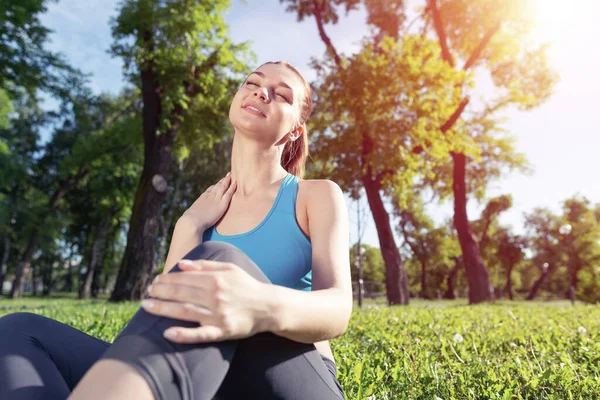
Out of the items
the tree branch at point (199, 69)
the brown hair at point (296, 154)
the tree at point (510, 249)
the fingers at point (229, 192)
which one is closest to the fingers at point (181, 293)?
the fingers at point (229, 192)

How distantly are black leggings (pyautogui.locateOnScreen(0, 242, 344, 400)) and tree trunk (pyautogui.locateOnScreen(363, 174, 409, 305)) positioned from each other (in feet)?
47.7

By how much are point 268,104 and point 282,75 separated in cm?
20

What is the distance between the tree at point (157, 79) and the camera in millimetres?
13359

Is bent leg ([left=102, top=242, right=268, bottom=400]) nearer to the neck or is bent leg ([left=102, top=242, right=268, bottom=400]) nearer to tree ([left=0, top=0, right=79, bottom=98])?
the neck

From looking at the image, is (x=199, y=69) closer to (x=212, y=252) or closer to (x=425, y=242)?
(x=212, y=252)

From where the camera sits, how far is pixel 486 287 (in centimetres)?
1738

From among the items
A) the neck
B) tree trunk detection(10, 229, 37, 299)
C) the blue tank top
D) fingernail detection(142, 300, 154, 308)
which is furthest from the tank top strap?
tree trunk detection(10, 229, 37, 299)

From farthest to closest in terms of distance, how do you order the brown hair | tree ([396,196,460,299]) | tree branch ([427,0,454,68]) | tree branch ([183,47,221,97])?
tree ([396,196,460,299]), tree branch ([427,0,454,68]), tree branch ([183,47,221,97]), the brown hair

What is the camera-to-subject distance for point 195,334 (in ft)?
3.77

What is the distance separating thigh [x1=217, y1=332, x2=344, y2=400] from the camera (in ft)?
4.51

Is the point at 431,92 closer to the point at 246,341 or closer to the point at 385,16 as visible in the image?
the point at 385,16

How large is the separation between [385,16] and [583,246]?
1764 inches

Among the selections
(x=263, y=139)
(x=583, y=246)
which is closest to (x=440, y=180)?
(x=263, y=139)

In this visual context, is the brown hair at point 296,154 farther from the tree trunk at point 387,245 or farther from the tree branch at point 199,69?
the tree trunk at point 387,245
